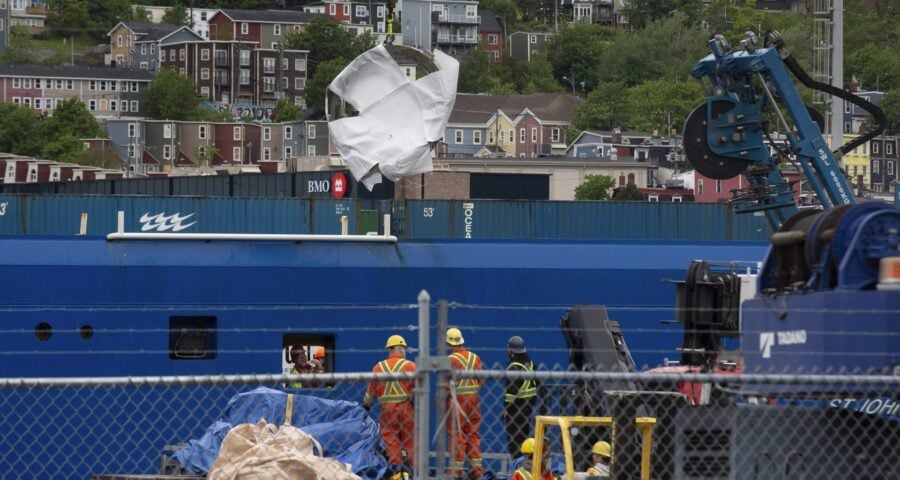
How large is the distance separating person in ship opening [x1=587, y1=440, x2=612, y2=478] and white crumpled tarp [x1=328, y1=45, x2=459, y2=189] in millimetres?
7677

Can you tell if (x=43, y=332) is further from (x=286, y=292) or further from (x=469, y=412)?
(x=469, y=412)

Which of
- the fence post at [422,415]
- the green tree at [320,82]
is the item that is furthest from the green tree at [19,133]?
the fence post at [422,415]

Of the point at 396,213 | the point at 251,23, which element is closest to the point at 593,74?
the point at 251,23

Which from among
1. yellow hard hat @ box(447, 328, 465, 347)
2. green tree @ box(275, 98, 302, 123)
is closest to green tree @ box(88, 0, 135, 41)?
green tree @ box(275, 98, 302, 123)

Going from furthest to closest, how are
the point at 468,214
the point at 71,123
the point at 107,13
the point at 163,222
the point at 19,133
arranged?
the point at 107,13
the point at 71,123
the point at 19,133
the point at 468,214
the point at 163,222

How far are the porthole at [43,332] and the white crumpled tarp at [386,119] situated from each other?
3.97m

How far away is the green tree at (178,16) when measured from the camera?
186875mm

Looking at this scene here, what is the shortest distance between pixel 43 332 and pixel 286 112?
132 meters

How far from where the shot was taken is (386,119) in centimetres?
2012

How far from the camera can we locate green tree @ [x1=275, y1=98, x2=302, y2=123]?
488 ft

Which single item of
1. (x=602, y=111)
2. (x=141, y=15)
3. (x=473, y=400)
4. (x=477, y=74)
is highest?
(x=141, y=15)

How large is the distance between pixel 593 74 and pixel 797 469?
165m

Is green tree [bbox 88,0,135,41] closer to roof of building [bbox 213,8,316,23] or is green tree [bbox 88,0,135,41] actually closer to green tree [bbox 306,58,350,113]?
roof of building [bbox 213,8,316,23]

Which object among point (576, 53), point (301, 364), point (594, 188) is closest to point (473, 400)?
point (301, 364)
